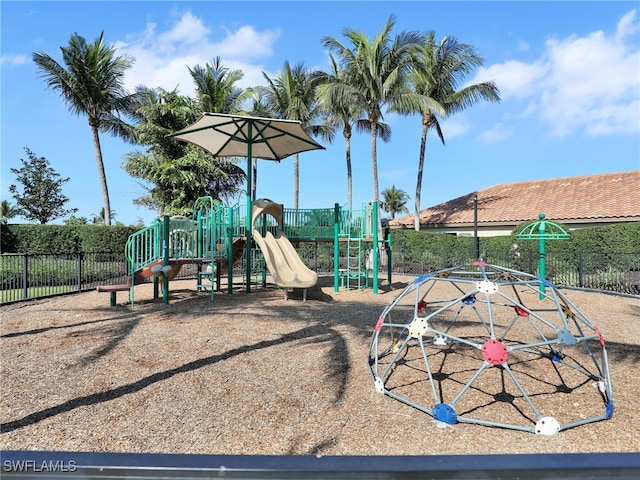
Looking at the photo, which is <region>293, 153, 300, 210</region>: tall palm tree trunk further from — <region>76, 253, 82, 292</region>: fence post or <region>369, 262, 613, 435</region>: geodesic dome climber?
<region>369, 262, 613, 435</region>: geodesic dome climber

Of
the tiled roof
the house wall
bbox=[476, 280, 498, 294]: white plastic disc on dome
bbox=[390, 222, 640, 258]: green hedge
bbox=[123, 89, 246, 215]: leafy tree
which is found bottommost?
bbox=[476, 280, 498, 294]: white plastic disc on dome

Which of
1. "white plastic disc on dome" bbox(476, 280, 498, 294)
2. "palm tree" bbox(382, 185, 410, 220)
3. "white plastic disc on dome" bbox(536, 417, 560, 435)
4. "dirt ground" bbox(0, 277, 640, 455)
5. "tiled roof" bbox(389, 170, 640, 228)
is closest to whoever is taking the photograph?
"dirt ground" bbox(0, 277, 640, 455)

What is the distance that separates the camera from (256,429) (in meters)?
3.34

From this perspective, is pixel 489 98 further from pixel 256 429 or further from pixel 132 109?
pixel 256 429

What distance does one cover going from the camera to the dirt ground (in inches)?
123

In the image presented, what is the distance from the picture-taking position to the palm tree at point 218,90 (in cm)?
2825

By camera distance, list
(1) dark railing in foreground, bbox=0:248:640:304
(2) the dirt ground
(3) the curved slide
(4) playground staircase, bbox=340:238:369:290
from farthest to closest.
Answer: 1. (4) playground staircase, bbox=340:238:369:290
2. (1) dark railing in foreground, bbox=0:248:640:304
3. (3) the curved slide
4. (2) the dirt ground

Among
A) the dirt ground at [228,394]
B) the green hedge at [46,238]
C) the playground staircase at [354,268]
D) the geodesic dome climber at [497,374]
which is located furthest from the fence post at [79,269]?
the green hedge at [46,238]

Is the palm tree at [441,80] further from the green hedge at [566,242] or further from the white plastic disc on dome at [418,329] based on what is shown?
the white plastic disc on dome at [418,329]

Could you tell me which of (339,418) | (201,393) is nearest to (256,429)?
(339,418)

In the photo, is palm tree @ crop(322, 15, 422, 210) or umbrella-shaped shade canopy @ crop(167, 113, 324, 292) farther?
palm tree @ crop(322, 15, 422, 210)

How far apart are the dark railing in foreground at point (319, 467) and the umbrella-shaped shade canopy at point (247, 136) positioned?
35.3 feet

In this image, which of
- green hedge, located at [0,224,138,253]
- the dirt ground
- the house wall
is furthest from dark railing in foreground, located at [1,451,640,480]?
green hedge, located at [0,224,138,253]

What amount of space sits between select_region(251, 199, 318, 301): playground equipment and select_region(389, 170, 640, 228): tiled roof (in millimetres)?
14708
